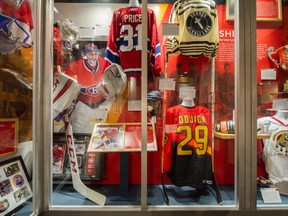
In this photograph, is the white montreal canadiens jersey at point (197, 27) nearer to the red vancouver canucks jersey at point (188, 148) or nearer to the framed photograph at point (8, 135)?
the red vancouver canucks jersey at point (188, 148)

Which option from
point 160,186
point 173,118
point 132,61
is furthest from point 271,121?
point 132,61

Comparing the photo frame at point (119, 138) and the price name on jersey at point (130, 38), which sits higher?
the price name on jersey at point (130, 38)

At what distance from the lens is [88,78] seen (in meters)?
2.73

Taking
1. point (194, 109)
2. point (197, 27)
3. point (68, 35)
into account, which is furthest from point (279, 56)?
point (68, 35)

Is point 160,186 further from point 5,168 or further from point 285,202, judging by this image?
point 5,168

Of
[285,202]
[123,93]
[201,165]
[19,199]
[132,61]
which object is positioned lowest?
[285,202]

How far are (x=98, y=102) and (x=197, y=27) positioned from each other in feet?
4.25

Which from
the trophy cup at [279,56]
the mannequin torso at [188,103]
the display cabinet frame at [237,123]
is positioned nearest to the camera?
the display cabinet frame at [237,123]

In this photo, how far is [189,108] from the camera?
2516 millimetres

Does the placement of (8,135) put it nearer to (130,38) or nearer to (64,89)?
(64,89)

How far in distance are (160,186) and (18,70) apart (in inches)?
69.6

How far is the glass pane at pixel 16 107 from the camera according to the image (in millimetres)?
1707

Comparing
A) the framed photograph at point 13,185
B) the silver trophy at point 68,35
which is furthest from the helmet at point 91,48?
the framed photograph at point 13,185

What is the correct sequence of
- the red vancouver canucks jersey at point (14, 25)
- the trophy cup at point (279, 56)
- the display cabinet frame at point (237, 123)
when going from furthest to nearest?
the trophy cup at point (279, 56)
the display cabinet frame at point (237, 123)
the red vancouver canucks jersey at point (14, 25)
